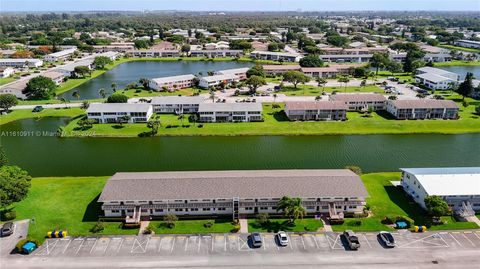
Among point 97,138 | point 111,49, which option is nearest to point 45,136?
point 97,138

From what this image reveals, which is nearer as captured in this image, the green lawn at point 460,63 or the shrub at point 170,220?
the shrub at point 170,220

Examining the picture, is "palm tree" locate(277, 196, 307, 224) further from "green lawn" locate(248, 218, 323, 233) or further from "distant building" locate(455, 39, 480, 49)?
"distant building" locate(455, 39, 480, 49)

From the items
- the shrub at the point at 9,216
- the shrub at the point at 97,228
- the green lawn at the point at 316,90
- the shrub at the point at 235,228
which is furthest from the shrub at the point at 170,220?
the green lawn at the point at 316,90

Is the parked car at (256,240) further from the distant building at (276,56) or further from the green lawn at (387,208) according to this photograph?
the distant building at (276,56)

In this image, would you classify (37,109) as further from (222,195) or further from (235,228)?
(235,228)

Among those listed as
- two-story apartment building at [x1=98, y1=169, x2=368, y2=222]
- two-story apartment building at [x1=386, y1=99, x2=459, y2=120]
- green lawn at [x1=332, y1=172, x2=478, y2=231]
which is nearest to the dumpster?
two-story apartment building at [x1=98, y1=169, x2=368, y2=222]

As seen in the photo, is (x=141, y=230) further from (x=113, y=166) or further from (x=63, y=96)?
(x=63, y=96)
